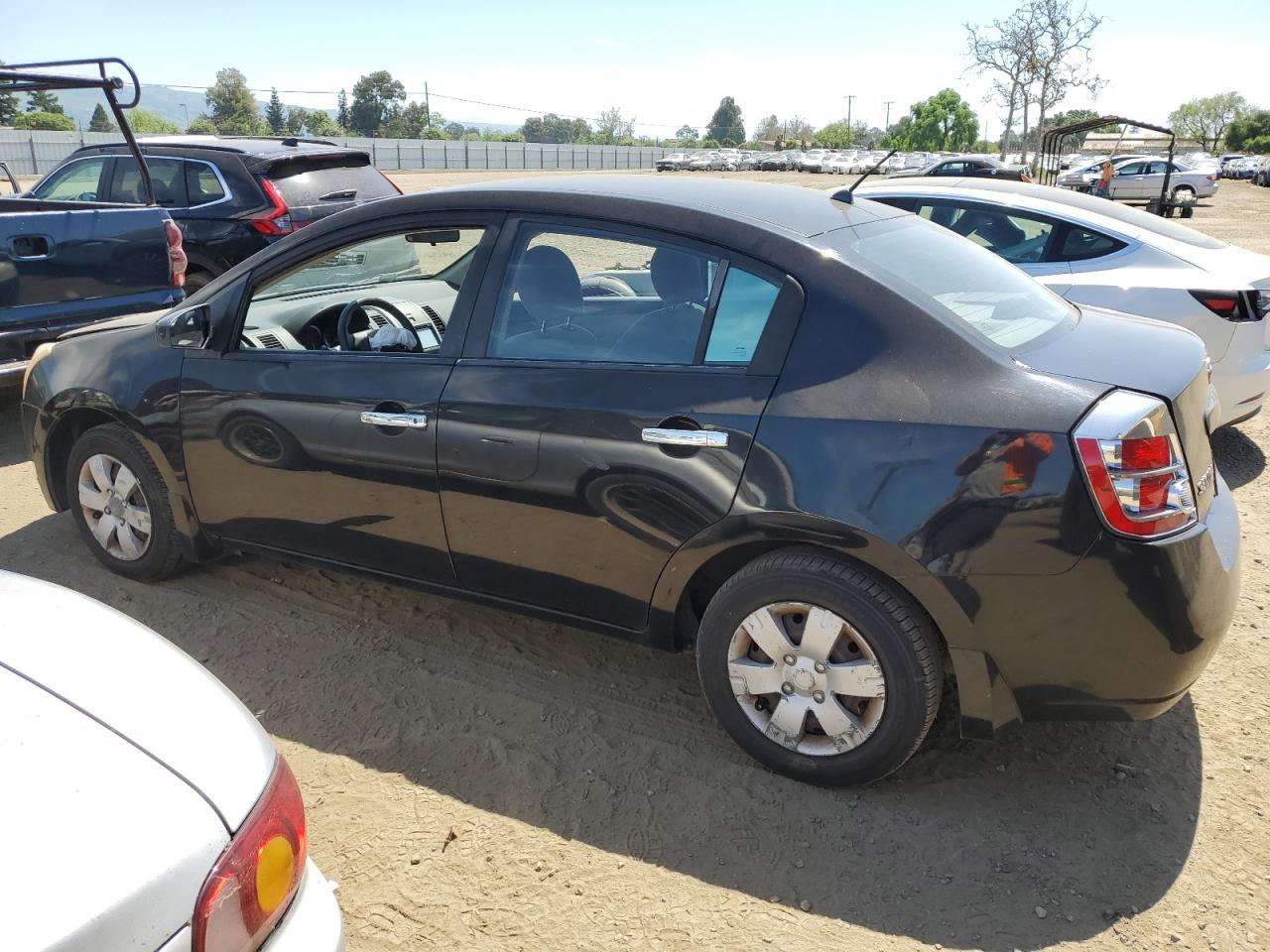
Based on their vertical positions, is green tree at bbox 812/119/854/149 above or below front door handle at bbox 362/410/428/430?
above

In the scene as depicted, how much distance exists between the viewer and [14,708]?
1688 mm

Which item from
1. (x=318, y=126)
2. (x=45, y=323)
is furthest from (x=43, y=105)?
(x=45, y=323)

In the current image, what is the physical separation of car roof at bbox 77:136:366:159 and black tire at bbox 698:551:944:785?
7590 millimetres

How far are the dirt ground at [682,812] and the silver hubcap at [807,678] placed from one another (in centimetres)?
20

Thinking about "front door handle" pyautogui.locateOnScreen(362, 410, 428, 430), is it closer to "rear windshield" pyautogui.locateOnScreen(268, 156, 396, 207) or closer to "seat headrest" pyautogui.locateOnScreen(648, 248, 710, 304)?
"seat headrest" pyautogui.locateOnScreen(648, 248, 710, 304)

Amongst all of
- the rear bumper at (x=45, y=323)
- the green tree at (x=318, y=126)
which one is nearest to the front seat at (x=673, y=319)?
the rear bumper at (x=45, y=323)

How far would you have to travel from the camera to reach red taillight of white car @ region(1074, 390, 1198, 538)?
99.5 inches

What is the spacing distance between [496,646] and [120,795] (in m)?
2.39

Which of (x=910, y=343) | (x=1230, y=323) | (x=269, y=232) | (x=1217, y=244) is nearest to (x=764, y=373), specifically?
(x=910, y=343)

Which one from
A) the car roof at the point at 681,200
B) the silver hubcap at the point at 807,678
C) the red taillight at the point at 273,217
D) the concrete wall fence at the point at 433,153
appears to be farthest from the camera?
the concrete wall fence at the point at 433,153

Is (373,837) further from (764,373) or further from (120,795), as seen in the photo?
(764,373)

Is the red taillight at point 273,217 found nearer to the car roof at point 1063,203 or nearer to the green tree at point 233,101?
the car roof at point 1063,203

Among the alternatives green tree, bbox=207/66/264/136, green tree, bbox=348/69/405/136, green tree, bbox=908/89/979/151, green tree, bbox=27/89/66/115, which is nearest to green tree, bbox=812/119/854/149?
green tree, bbox=908/89/979/151

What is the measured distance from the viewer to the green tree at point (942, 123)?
9312cm
